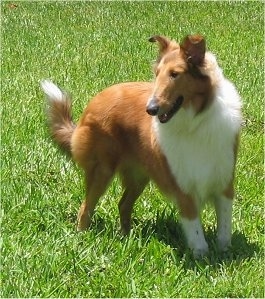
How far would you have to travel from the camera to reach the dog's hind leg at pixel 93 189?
19.1 feet

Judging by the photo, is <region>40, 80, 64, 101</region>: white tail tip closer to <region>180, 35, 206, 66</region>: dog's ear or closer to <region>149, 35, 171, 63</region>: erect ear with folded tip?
<region>149, 35, 171, 63</region>: erect ear with folded tip

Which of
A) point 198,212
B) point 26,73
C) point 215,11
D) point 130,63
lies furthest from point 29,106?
point 215,11

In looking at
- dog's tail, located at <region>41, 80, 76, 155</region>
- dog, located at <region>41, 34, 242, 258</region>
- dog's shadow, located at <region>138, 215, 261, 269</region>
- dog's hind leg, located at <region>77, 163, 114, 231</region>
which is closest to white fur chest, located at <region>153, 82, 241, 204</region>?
dog, located at <region>41, 34, 242, 258</region>

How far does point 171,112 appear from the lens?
5.00m

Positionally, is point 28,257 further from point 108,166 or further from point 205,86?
point 205,86

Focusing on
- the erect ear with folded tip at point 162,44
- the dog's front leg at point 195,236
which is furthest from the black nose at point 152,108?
the dog's front leg at point 195,236

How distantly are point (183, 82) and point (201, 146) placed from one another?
521 millimetres

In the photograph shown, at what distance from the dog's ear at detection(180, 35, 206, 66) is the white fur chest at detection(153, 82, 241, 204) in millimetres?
337

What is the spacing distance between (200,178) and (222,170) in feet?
0.58

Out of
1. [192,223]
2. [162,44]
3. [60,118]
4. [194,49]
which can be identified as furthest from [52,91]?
[192,223]

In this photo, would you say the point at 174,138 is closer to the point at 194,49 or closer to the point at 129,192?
the point at 194,49

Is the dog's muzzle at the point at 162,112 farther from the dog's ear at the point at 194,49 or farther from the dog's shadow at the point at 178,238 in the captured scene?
the dog's shadow at the point at 178,238

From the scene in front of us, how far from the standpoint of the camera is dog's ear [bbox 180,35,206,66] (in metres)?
4.96

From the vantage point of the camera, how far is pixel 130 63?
36.1 ft
